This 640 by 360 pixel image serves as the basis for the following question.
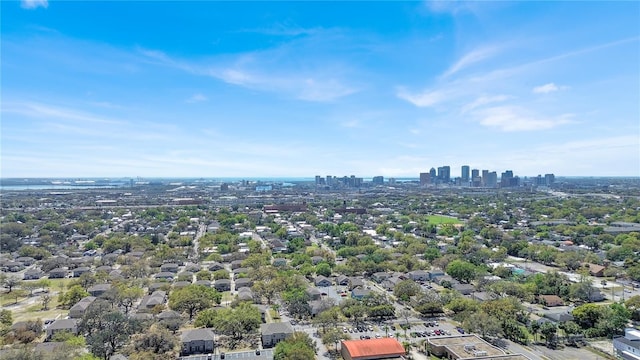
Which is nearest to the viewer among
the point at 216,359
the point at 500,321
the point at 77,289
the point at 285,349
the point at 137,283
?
the point at 285,349

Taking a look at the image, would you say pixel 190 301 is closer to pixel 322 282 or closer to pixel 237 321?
pixel 237 321

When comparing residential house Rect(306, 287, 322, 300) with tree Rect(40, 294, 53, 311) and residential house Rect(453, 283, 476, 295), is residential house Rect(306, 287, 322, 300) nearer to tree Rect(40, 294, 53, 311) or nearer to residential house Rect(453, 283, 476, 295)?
residential house Rect(453, 283, 476, 295)

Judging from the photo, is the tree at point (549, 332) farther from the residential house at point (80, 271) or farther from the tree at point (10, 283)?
the tree at point (10, 283)

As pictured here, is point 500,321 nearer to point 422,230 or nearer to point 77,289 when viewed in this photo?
point 77,289

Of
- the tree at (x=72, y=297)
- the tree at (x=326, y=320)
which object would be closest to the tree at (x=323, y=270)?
the tree at (x=326, y=320)

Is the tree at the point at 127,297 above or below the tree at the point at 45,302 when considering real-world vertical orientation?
above

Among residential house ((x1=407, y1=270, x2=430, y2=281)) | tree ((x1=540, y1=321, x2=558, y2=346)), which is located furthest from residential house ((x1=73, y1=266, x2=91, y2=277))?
tree ((x1=540, y1=321, x2=558, y2=346))

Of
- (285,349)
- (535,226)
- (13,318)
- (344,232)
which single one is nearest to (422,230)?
(344,232)
